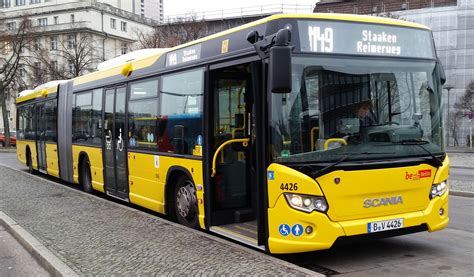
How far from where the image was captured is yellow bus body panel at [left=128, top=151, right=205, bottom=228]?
7.48 meters

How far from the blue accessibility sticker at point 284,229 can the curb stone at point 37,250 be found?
234 cm

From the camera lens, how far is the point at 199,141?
741cm

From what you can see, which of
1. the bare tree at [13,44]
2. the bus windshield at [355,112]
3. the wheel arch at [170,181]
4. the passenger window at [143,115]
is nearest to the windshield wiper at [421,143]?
the bus windshield at [355,112]

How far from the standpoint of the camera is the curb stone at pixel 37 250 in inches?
229

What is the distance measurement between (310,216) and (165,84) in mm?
4006

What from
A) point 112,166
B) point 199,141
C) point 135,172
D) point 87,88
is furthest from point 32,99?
point 199,141

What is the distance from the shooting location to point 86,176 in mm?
12773

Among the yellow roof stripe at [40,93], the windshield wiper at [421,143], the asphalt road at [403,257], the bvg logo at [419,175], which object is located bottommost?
the asphalt road at [403,257]

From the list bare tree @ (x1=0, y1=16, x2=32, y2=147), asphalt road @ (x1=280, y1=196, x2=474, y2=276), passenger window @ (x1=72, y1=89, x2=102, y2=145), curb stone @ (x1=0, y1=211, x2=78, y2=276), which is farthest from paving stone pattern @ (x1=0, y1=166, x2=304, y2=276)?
bare tree @ (x1=0, y1=16, x2=32, y2=147)

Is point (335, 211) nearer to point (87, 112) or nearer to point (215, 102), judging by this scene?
point (215, 102)

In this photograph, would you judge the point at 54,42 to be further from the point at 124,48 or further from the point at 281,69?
the point at 281,69

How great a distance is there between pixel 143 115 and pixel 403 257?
525cm

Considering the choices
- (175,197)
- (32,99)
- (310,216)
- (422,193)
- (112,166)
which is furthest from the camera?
(32,99)

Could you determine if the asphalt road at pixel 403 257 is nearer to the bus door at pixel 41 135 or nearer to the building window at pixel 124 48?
the bus door at pixel 41 135
